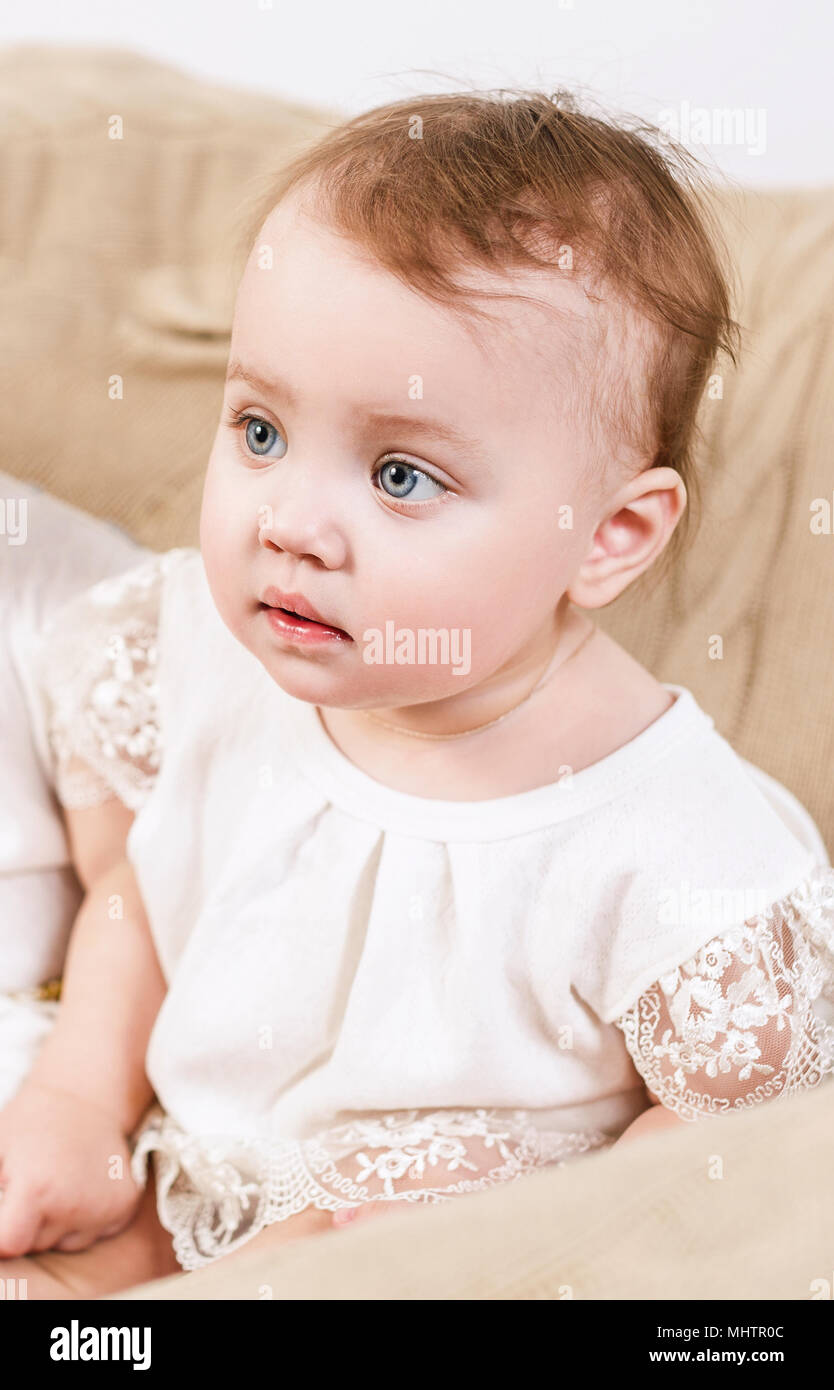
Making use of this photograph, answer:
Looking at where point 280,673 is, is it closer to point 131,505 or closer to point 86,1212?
point 86,1212

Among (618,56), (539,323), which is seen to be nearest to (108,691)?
(539,323)

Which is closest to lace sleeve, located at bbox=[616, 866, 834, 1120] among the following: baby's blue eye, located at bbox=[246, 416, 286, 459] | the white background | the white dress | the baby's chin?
the white dress

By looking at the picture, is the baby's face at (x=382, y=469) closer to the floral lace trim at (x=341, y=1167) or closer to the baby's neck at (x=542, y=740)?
the baby's neck at (x=542, y=740)

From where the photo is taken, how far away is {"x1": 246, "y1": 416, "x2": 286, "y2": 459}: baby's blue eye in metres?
0.73

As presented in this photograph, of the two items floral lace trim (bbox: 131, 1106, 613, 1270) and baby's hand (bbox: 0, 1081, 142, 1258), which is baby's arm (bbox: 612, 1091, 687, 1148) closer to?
floral lace trim (bbox: 131, 1106, 613, 1270)

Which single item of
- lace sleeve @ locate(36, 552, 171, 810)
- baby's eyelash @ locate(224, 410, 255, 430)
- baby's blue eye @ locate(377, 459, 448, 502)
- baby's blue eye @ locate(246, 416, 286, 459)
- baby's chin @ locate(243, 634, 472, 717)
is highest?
baby's eyelash @ locate(224, 410, 255, 430)

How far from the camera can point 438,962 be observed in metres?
0.86

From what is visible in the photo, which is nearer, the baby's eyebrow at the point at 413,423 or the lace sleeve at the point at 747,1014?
the baby's eyebrow at the point at 413,423

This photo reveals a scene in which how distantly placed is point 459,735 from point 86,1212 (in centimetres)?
40

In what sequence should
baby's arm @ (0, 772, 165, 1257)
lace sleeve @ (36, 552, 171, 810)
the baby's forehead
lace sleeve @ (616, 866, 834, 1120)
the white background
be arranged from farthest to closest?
the white background
lace sleeve @ (36, 552, 171, 810)
baby's arm @ (0, 772, 165, 1257)
lace sleeve @ (616, 866, 834, 1120)
the baby's forehead

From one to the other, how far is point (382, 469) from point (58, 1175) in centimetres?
51

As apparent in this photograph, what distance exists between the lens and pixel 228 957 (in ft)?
3.00

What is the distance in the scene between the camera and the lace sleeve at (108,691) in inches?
39.6
